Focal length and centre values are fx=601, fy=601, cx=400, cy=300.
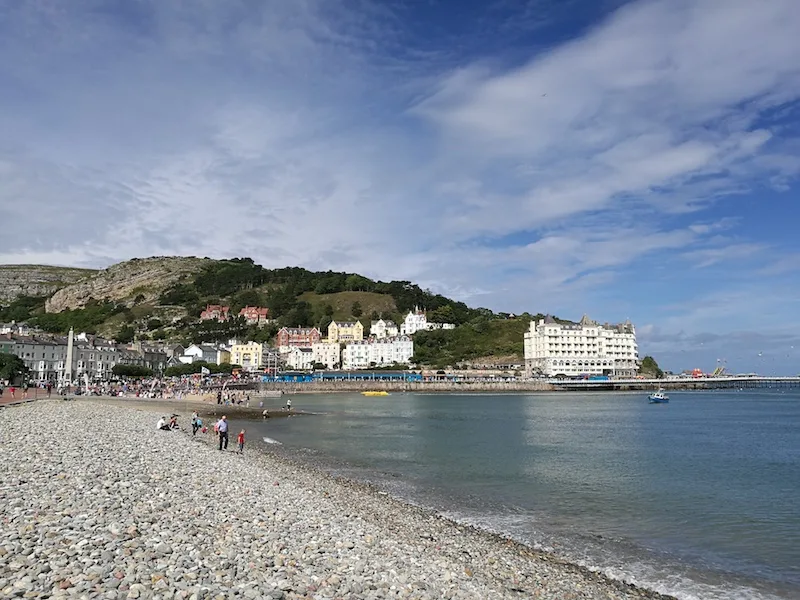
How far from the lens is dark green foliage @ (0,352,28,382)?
216 feet

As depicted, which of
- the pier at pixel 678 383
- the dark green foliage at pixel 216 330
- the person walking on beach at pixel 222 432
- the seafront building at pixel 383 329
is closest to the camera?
the person walking on beach at pixel 222 432

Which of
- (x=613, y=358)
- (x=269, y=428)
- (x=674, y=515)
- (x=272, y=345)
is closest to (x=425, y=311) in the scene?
(x=272, y=345)

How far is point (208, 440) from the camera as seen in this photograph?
2922 cm

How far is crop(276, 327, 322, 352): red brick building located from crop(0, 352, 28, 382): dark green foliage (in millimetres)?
88920

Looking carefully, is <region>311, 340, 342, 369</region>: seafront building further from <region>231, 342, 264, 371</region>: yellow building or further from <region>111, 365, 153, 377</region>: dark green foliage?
<region>111, 365, 153, 377</region>: dark green foliage

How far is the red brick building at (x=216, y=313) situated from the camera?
18088 centimetres

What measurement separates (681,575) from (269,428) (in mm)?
32568

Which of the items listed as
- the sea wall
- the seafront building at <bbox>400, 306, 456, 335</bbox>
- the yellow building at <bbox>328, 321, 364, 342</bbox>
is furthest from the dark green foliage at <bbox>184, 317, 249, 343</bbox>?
the sea wall

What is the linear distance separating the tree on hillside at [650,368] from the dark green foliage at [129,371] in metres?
109

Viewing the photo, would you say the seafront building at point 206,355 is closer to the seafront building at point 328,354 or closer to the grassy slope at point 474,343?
the seafront building at point 328,354

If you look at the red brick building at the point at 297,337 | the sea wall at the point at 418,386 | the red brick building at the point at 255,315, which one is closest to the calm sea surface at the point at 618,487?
the sea wall at the point at 418,386

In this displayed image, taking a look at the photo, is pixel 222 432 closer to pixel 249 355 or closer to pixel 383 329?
pixel 249 355

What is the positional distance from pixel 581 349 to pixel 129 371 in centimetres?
9588

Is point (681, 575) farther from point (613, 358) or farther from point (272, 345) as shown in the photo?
point (272, 345)
